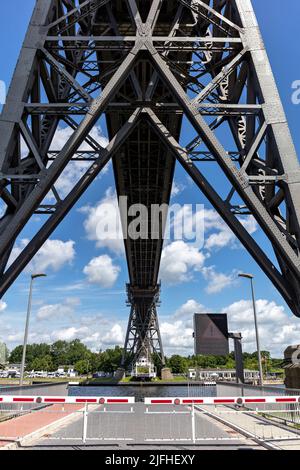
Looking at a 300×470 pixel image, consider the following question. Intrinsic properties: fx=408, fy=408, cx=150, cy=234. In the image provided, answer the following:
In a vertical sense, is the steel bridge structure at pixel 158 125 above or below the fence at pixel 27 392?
above

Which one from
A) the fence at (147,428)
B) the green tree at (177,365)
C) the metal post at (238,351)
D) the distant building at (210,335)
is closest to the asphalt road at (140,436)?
the fence at (147,428)

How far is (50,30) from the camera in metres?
11.8

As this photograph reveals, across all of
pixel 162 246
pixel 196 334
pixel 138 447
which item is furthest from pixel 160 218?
pixel 138 447

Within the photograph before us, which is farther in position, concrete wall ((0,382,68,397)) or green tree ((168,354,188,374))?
green tree ((168,354,188,374))

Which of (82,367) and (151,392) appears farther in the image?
(82,367)

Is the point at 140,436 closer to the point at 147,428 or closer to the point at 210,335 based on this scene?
the point at 147,428

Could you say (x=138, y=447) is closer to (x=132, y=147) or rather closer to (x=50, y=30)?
(x=50, y=30)

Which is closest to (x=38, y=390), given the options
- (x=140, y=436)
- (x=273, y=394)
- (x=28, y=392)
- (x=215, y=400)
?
(x=28, y=392)

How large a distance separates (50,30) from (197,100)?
489cm

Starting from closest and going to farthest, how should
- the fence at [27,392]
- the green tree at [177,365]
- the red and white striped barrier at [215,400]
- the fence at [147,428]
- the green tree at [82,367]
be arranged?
1. the fence at [147,428]
2. the red and white striped barrier at [215,400]
3. the fence at [27,392]
4. the green tree at [177,365]
5. the green tree at [82,367]

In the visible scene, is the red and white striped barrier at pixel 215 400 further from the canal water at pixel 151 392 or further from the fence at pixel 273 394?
the canal water at pixel 151 392

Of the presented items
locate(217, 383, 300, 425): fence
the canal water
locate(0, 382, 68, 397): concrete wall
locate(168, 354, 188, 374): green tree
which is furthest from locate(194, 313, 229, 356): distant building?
locate(168, 354, 188, 374): green tree

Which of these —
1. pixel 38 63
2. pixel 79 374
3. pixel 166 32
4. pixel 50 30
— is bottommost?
pixel 79 374

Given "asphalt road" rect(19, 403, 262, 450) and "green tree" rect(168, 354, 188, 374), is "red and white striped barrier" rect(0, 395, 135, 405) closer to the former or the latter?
"asphalt road" rect(19, 403, 262, 450)
